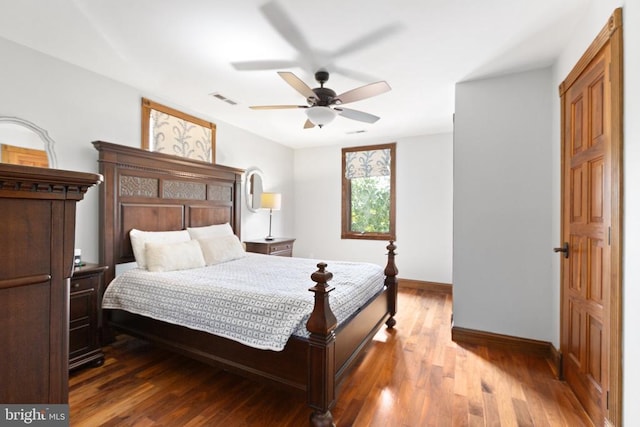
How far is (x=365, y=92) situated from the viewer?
2.50 m

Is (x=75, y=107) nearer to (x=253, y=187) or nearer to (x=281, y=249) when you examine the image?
(x=253, y=187)

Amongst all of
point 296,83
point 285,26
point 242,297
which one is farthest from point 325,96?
point 242,297

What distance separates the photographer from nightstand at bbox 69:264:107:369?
92.7 inches

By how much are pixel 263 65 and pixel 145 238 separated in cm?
203

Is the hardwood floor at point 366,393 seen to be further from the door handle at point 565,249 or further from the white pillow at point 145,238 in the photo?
the door handle at point 565,249

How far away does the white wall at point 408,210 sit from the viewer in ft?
15.9

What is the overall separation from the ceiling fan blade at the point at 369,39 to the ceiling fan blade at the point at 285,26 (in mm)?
266

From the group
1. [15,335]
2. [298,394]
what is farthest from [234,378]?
[15,335]

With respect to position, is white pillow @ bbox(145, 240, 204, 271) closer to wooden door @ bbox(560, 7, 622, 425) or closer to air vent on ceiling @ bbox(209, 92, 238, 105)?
air vent on ceiling @ bbox(209, 92, 238, 105)

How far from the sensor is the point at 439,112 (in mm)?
3916

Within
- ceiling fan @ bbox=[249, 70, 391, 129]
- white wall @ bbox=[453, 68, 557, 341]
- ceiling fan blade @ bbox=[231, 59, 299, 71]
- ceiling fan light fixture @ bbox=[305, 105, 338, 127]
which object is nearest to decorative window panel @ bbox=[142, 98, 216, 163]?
ceiling fan blade @ bbox=[231, 59, 299, 71]

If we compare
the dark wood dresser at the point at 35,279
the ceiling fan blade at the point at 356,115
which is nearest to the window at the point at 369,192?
the ceiling fan blade at the point at 356,115

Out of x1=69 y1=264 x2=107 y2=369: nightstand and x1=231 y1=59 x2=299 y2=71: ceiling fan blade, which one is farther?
x1=231 y1=59 x2=299 y2=71: ceiling fan blade

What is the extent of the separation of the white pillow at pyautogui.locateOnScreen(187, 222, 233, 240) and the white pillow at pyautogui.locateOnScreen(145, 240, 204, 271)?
40 cm
